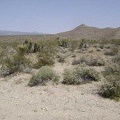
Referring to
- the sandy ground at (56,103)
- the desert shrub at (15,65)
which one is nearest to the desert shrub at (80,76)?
the sandy ground at (56,103)

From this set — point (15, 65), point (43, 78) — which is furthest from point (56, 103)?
point (15, 65)

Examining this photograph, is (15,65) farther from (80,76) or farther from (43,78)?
(80,76)

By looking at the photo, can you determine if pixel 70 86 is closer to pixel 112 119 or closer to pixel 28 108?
pixel 28 108

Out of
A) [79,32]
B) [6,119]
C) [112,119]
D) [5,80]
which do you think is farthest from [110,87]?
[79,32]

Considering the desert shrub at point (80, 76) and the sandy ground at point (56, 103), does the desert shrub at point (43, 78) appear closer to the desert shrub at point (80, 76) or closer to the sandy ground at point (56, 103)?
the sandy ground at point (56, 103)

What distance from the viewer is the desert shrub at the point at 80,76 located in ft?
32.8

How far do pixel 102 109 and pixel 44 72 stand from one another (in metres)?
4.00

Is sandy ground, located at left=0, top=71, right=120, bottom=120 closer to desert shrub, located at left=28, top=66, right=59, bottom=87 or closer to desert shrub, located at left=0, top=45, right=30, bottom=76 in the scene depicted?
desert shrub, located at left=28, top=66, right=59, bottom=87

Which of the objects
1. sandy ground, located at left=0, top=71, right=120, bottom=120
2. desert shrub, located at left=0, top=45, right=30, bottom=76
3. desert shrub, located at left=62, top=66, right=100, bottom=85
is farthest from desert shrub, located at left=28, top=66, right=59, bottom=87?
desert shrub, located at left=0, top=45, right=30, bottom=76

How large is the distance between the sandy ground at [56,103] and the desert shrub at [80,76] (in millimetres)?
435

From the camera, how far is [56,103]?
758 cm

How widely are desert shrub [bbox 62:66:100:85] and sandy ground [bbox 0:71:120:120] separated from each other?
44 cm

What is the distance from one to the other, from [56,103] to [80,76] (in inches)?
120

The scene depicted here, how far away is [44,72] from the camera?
33.8ft
